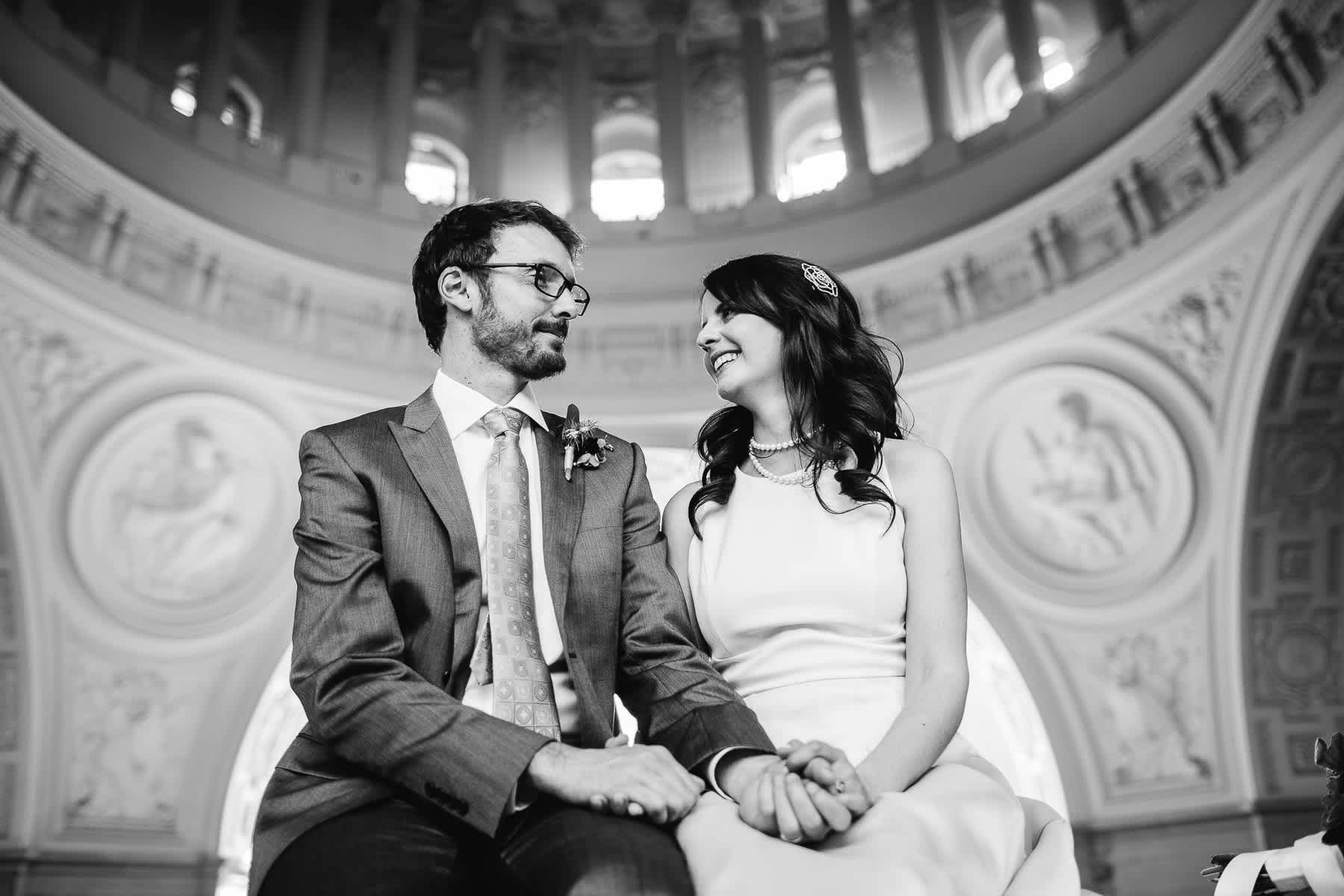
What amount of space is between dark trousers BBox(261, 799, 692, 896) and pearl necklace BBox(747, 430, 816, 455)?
1.27m

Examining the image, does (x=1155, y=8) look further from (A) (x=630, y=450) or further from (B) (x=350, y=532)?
(B) (x=350, y=532)

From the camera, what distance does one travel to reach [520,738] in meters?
2.45

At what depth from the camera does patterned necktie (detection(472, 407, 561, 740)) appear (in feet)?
8.86

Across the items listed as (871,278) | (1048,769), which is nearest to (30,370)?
(871,278)

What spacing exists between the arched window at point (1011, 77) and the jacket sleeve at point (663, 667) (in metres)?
8.67

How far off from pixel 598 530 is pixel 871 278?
331 inches

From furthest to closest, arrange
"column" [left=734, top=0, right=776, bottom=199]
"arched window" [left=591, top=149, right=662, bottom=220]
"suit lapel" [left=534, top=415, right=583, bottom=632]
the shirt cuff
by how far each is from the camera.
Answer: "arched window" [left=591, top=149, right=662, bottom=220], "column" [left=734, top=0, right=776, bottom=199], "suit lapel" [left=534, top=415, right=583, bottom=632], the shirt cuff

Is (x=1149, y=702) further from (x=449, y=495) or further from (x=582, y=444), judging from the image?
(x=449, y=495)

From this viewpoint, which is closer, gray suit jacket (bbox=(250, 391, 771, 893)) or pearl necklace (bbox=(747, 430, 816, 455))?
gray suit jacket (bbox=(250, 391, 771, 893))

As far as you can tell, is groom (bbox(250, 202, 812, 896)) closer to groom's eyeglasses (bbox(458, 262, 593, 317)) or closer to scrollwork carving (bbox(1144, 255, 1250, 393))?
groom's eyeglasses (bbox(458, 262, 593, 317))

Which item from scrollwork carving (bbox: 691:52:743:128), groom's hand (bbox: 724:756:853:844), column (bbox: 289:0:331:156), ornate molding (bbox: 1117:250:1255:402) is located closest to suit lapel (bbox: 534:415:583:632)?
groom's hand (bbox: 724:756:853:844)

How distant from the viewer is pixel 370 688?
2.53 metres

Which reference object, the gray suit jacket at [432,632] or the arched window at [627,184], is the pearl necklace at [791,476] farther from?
the arched window at [627,184]

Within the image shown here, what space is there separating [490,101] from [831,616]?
10.4 metres
